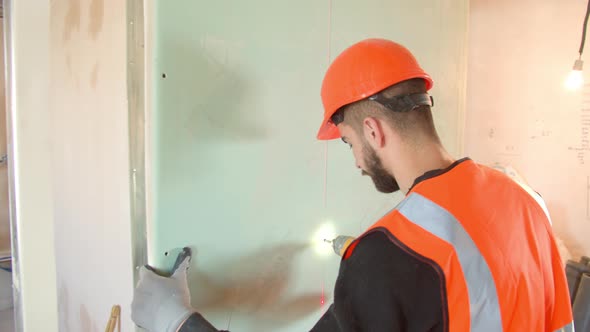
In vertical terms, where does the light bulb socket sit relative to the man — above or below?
above

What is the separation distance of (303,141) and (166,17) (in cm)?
45

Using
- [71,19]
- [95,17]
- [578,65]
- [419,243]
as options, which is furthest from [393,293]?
[578,65]

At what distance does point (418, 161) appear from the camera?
2.11 ft

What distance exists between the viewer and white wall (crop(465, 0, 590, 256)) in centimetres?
171

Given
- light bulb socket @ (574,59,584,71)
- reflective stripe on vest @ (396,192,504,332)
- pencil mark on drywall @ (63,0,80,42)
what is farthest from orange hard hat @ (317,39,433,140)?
light bulb socket @ (574,59,584,71)

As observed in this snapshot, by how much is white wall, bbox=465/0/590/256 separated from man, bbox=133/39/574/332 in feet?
4.59

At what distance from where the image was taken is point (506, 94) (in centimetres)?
188

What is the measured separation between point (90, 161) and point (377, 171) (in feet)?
2.47

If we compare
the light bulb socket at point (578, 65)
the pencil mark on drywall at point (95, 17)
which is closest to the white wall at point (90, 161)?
the pencil mark on drywall at point (95, 17)

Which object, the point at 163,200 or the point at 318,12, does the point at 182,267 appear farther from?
the point at 318,12

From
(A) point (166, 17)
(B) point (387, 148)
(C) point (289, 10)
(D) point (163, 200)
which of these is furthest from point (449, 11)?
(D) point (163, 200)

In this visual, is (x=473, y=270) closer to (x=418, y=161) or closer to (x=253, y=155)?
(x=418, y=161)

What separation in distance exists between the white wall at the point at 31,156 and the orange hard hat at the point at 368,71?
0.62m

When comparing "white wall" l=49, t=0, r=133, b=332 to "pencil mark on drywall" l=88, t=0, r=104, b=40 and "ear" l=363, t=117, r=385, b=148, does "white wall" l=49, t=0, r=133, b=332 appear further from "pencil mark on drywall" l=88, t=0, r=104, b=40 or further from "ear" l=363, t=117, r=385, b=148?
"ear" l=363, t=117, r=385, b=148
